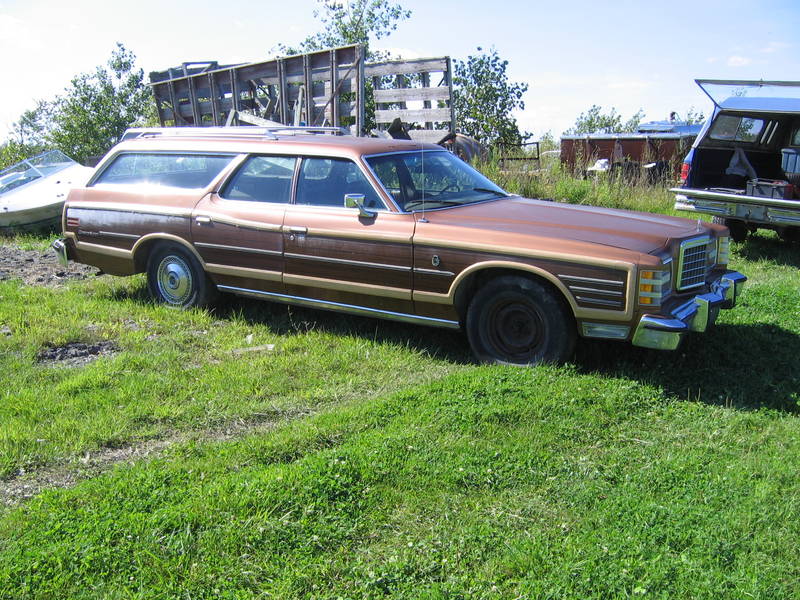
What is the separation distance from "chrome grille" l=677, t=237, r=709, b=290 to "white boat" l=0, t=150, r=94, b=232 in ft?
28.1

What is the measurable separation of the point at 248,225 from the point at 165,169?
4.25 feet

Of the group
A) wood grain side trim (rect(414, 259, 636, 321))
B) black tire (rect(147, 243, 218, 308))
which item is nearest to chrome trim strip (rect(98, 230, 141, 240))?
black tire (rect(147, 243, 218, 308))

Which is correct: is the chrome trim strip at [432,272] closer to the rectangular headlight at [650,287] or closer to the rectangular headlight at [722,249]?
the rectangular headlight at [650,287]

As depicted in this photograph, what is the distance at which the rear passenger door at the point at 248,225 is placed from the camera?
20.3ft

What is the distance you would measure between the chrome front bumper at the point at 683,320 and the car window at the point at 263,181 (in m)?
3.03

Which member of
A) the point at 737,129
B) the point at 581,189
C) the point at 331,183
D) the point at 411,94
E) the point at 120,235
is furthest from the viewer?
the point at 411,94

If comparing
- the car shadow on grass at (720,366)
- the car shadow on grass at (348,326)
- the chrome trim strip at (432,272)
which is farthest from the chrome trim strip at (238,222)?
the car shadow on grass at (720,366)

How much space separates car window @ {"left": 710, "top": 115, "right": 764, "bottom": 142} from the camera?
10109 mm

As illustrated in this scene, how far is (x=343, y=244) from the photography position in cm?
579

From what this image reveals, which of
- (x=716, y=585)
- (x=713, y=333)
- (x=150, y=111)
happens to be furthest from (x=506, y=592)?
(x=150, y=111)

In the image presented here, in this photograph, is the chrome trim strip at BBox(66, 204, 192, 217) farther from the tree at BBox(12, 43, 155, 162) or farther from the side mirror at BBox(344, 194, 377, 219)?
the tree at BBox(12, 43, 155, 162)

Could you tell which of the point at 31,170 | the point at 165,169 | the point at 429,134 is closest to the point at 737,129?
the point at 429,134

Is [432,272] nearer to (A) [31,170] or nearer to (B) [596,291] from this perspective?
(B) [596,291]

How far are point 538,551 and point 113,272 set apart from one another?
537 centimetres
